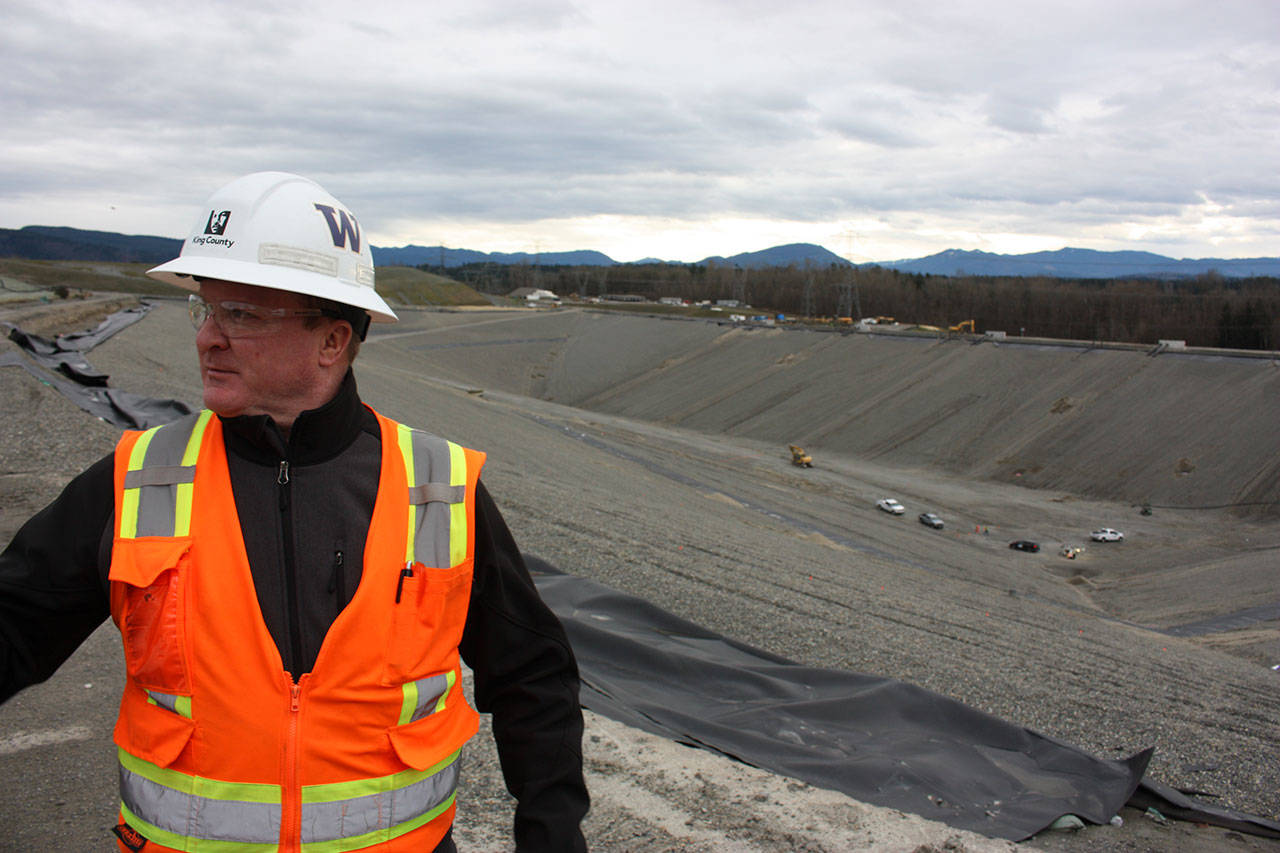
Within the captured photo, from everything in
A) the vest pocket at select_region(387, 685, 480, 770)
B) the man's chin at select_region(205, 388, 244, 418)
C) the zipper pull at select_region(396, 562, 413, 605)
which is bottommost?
the vest pocket at select_region(387, 685, 480, 770)

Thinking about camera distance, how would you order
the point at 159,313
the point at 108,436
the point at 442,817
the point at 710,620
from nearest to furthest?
the point at 442,817
the point at 710,620
the point at 108,436
the point at 159,313

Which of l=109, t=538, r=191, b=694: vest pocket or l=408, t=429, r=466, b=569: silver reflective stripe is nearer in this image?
l=109, t=538, r=191, b=694: vest pocket

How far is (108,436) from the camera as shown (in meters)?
10.6

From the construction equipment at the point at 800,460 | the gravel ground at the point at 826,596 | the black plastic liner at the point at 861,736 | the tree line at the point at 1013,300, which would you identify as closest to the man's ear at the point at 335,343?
the gravel ground at the point at 826,596

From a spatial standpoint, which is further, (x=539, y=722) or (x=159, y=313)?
(x=159, y=313)

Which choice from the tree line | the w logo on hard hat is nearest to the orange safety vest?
the w logo on hard hat

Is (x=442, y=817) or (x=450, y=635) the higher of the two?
(x=450, y=635)

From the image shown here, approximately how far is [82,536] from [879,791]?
4.47 meters

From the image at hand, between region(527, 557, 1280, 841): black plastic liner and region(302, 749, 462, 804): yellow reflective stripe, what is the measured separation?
3475mm

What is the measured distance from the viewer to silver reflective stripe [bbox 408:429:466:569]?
1.77 meters

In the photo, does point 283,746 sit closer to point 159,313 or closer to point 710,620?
point 710,620

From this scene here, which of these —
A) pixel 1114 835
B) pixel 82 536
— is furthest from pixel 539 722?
pixel 1114 835

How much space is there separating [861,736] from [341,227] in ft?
16.9

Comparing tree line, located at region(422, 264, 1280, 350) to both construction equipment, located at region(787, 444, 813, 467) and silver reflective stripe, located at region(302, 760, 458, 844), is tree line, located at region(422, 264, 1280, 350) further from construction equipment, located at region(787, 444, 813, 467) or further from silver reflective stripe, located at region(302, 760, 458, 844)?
silver reflective stripe, located at region(302, 760, 458, 844)
